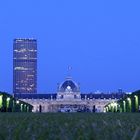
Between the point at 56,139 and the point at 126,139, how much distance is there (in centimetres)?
57

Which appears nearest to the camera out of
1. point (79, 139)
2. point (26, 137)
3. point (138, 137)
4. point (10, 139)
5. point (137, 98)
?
point (138, 137)

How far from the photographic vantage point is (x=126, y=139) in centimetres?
495

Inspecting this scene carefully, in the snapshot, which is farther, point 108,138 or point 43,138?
point 108,138

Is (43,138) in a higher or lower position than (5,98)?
lower

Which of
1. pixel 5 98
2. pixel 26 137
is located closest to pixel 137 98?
pixel 5 98

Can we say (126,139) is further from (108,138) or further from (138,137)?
(138,137)

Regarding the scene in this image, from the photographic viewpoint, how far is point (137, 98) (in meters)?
132

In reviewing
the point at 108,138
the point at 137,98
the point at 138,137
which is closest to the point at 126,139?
the point at 108,138

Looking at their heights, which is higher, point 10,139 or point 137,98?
point 137,98

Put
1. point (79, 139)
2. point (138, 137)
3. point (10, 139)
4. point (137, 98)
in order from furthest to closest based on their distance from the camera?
point (137, 98), point (10, 139), point (79, 139), point (138, 137)

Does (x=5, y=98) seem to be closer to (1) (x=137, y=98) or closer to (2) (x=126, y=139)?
(1) (x=137, y=98)

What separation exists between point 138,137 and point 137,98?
128993 mm

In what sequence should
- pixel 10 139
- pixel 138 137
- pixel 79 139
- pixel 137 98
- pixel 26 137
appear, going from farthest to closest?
pixel 137 98 < pixel 26 137 < pixel 10 139 < pixel 79 139 < pixel 138 137

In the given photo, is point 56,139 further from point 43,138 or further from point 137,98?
point 137,98
